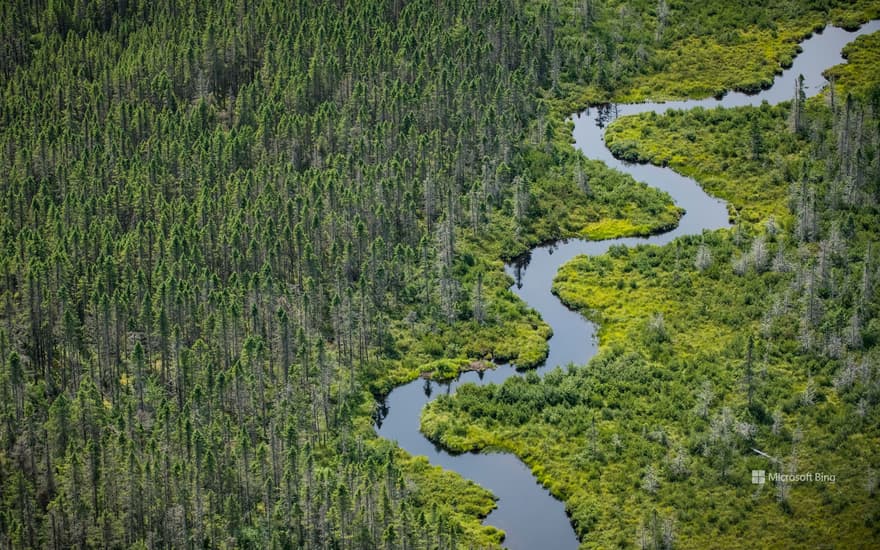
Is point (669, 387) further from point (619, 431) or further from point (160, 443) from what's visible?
point (160, 443)

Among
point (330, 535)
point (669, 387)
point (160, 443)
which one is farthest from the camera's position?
point (669, 387)

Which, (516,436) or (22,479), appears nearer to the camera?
(22,479)

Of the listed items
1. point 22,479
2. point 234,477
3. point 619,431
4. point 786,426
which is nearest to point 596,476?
point 619,431

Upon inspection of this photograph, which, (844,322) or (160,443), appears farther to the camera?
(844,322)

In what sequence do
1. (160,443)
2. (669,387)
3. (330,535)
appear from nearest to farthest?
(330,535), (160,443), (669,387)

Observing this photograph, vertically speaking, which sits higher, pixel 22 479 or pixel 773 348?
pixel 773 348

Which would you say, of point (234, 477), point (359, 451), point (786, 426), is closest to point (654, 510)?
point (786, 426)

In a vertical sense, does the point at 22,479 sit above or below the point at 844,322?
below

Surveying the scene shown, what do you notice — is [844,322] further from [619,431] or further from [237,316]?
[237,316]
